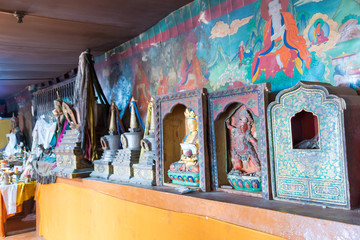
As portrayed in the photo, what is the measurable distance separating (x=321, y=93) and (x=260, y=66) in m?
0.71

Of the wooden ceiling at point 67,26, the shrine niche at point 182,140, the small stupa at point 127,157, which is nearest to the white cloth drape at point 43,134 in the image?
the wooden ceiling at point 67,26

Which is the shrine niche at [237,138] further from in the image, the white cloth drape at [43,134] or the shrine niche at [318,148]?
the white cloth drape at [43,134]

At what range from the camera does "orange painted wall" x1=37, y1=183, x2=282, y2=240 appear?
1964 mm

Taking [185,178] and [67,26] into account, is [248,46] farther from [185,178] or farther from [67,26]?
[67,26]

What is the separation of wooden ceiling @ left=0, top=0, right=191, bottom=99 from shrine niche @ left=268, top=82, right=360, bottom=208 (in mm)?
1667

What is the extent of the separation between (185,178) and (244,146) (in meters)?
0.55

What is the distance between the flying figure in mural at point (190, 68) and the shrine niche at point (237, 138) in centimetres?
57

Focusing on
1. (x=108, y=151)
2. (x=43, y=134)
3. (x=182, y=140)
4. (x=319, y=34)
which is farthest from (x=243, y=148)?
(x=43, y=134)

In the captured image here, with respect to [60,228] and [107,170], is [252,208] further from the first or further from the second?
[60,228]

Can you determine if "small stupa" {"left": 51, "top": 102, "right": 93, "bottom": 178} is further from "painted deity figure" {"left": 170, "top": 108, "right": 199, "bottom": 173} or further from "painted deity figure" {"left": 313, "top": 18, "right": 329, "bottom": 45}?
"painted deity figure" {"left": 313, "top": 18, "right": 329, "bottom": 45}

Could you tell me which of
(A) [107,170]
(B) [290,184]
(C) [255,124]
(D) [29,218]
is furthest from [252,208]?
(D) [29,218]

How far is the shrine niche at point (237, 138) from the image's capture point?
6.66 ft

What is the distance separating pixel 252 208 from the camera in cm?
171

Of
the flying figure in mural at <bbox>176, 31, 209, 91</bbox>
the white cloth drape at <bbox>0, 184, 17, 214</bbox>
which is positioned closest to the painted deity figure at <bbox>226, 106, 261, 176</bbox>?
the flying figure in mural at <bbox>176, 31, 209, 91</bbox>
